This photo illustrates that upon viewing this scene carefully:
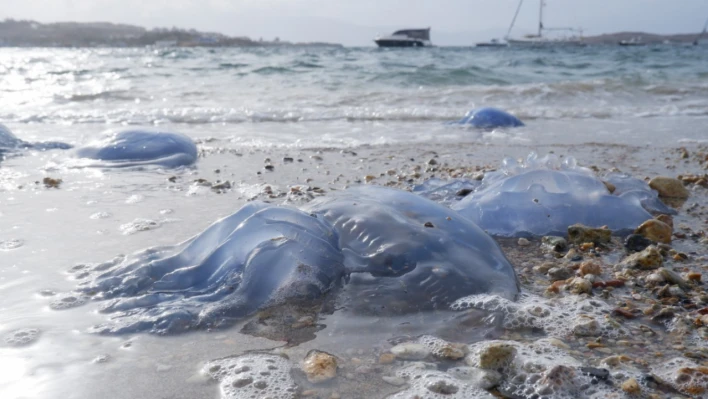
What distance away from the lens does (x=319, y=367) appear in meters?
1.50

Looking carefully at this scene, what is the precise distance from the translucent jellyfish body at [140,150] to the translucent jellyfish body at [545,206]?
2417mm

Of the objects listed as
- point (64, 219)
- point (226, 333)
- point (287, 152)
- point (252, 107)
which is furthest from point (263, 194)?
point (252, 107)

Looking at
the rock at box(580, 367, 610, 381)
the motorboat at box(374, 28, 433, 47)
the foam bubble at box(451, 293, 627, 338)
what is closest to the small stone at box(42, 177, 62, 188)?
the foam bubble at box(451, 293, 627, 338)

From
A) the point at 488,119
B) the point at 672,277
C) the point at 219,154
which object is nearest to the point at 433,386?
the point at 672,277

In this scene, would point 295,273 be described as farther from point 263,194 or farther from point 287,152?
point 287,152

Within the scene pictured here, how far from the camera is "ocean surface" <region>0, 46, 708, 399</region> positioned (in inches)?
62.4

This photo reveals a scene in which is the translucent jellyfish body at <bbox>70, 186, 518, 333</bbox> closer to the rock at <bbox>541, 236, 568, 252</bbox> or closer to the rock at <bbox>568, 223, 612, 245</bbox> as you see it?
the rock at <bbox>541, 236, 568, 252</bbox>

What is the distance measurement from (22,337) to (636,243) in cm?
232

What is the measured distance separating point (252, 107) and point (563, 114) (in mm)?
4256

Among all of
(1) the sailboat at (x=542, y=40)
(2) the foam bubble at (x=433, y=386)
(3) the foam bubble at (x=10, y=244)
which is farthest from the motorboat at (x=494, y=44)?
(2) the foam bubble at (x=433, y=386)

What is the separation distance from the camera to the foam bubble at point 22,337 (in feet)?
5.33

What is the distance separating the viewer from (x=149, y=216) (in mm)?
2922

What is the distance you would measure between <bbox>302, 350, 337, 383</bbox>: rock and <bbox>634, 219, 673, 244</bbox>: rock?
5.62 feet

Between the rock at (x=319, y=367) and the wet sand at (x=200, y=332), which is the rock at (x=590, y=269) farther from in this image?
the rock at (x=319, y=367)
